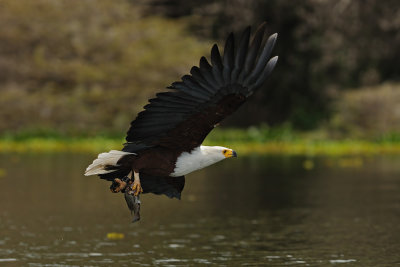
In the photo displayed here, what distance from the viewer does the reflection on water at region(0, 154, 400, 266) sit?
9281 millimetres

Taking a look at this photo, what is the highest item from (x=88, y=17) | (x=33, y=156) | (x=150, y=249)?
(x=88, y=17)

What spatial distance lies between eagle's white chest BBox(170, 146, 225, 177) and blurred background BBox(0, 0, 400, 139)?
19525 millimetres

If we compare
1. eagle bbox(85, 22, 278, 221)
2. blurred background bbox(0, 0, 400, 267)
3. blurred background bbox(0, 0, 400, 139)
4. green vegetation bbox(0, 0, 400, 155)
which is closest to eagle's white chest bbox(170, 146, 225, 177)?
eagle bbox(85, 22, 278, 221)

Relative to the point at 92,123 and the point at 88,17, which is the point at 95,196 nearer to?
the point at 92,123

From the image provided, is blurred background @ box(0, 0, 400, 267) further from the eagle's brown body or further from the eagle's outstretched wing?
the eagle's outstretched wing

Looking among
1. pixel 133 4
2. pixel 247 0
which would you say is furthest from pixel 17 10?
pixel 247 0

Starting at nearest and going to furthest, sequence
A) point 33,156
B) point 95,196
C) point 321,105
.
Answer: point 95,196 < point 33,156 < point 321,105

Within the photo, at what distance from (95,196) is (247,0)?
1450 cm

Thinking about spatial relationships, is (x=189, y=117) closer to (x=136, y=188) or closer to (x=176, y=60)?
(x=136, y=188)

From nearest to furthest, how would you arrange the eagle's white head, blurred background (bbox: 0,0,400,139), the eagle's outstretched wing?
the eagle's outstretched wing
the eagle's white head
blurred background (bbox: 0,0,400,139)

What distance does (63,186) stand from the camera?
1609 centimetres

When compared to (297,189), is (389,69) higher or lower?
higher

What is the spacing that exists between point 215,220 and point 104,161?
4680 millimetres

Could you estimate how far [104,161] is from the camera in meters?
7.57
